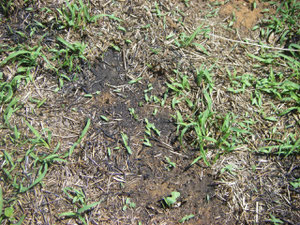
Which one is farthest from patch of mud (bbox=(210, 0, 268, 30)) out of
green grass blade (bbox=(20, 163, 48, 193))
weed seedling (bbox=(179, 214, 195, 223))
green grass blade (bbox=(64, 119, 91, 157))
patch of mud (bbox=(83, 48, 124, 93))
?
green grass blade (bbox=(20, 163, 48, 193))

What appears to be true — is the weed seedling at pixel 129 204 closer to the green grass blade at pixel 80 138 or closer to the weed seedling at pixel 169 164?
the weed seedling at pixel 169 164

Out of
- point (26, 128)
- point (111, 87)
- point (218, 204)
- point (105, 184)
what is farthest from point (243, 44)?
point (26, 128)

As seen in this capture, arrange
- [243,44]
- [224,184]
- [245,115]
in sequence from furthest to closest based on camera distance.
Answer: [243,44] → [245,115] → [224,184]

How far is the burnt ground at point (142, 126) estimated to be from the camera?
2.26 metres

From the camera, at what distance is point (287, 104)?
256cm

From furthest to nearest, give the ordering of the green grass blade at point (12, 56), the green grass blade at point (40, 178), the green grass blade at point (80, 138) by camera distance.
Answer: the green grass blade at point (12, 56)
the green grass blade at point (80, 138)
the green grass blade at point (40, 178)

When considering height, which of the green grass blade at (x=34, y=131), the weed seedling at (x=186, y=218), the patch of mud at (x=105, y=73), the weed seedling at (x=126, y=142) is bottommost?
the weed seedling at (x=186, y=218)

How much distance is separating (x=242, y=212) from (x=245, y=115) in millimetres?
837

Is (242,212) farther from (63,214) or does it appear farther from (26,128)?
(26,128)

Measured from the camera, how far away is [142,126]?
244 centimetres

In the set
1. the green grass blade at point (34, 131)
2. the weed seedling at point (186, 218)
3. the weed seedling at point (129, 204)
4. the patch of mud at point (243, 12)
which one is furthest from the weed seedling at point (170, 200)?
the patch of mud at point (243, 12)

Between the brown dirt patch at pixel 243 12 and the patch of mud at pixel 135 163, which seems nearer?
the patch of mud at pixel 135 163

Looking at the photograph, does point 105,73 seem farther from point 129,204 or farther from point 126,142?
point 129,204

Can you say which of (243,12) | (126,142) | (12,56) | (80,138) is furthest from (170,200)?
(243,12)
